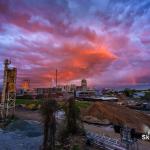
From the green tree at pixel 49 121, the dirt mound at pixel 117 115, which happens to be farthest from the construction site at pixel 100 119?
the green tree at pixel 49 121

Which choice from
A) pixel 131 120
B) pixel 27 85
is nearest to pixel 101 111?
pixel 131 120

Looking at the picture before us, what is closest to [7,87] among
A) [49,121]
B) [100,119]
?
[100,119]

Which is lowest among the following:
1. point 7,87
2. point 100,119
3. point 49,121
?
point 100,119

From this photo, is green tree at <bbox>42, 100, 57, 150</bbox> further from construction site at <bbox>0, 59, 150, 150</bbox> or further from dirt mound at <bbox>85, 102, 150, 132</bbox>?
dirt mound at <bbox>85, 102, 150, 132</bbox>

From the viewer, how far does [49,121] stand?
59.6 ft

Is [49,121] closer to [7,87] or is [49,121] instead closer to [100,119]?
[7,87]

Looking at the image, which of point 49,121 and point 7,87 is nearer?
point 49,121

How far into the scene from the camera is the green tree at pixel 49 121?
17750mm

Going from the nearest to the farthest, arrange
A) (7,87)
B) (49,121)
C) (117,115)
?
1. (49,121)
2. (7,87)
3. (117,115)

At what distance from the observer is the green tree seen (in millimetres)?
17750

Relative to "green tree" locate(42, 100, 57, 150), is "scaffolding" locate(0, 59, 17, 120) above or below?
above

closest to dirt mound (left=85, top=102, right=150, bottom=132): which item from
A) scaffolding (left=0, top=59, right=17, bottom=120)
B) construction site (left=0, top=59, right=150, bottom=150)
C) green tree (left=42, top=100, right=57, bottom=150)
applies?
construction site (left=0, top=59, right=150, bottom=150)

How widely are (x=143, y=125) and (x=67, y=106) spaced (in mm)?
25086

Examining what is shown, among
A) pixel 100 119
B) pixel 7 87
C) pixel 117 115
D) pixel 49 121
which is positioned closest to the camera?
pixel 49 121
